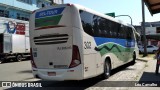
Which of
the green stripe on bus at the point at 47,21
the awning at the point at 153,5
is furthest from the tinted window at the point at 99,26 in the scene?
the awning at the point at 153,5

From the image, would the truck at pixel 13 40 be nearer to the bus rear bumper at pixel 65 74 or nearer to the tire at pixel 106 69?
the tire at pixel 106 69

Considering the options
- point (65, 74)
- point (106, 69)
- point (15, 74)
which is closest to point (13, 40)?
point (15, 74)

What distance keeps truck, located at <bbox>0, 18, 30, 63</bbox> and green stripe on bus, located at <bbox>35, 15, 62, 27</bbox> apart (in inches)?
753

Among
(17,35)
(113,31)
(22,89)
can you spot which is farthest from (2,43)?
(22,89)

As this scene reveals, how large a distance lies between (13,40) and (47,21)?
20.7 m

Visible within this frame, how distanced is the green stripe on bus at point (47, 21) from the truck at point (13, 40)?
19.1m

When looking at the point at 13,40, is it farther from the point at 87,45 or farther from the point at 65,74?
the point at 65,74

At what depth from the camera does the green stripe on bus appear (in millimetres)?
10594

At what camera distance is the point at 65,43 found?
1040 cm

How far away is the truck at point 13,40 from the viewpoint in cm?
2952

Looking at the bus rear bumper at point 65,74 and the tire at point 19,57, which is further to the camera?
the tire at point 19,57

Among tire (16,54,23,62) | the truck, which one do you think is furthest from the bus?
tire (16,54,23,62)

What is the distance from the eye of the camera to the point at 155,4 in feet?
41.6

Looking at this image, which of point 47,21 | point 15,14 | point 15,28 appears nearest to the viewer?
point 47,21
